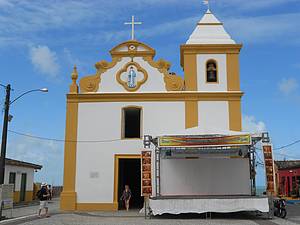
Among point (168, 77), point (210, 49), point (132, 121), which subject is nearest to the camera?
point (168, 77)

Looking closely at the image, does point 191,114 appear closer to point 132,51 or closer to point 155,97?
point 155,97

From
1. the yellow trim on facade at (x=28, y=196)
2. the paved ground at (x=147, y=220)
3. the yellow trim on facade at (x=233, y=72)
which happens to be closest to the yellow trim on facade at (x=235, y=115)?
the yellow trim on facade at (x=233, y=72)

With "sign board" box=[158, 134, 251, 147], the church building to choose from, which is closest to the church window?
the church building

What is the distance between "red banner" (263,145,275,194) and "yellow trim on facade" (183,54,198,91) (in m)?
5.58

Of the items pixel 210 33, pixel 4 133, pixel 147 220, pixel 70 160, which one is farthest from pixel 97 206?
pixel 210 33

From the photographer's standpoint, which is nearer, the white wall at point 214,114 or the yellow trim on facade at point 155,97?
the white wall at point 214,114

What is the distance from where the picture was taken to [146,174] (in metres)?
18.3

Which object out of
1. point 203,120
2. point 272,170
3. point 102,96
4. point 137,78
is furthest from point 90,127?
point 272,170

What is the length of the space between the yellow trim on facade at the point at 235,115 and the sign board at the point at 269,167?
3.49 metres

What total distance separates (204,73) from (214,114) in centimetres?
225

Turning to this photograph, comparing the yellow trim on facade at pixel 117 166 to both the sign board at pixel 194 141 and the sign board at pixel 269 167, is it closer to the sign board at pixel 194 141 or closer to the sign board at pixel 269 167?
the sign board at pixel 194 141

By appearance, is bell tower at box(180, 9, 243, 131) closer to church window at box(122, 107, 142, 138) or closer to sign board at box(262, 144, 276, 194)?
church window at box(122, 107, 142, 138)

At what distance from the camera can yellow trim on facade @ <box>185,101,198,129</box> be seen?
21.0 metres

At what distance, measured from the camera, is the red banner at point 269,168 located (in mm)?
17359
